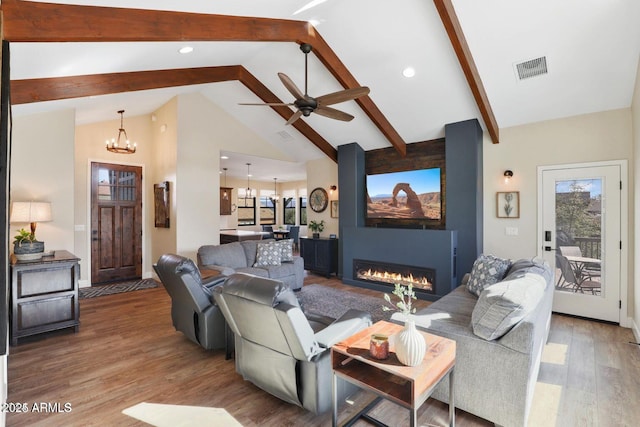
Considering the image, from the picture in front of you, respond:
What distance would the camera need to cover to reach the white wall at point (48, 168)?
4133 millimetres

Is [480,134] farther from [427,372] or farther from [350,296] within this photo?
[427,372]

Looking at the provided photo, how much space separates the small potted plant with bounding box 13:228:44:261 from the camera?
3.50 m

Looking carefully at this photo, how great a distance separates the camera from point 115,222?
6.16m

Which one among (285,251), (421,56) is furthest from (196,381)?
(421,56)

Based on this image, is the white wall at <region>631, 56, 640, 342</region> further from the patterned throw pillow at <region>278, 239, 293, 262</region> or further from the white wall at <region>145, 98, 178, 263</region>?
the white wall at <region>145, 98, 178, 263</region>

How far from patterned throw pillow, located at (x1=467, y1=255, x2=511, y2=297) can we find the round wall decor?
4.22 metres

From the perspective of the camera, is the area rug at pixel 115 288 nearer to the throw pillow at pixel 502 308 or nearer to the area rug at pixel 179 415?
the area rug at pixel 179 415

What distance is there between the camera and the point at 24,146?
4152 millimetres

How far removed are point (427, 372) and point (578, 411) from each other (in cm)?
151

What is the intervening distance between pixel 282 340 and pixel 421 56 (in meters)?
3.81

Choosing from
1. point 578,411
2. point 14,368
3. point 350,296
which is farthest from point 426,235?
point 14,368

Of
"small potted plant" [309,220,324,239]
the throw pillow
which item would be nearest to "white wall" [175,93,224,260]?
"small potted plant" [309,220,324,239]

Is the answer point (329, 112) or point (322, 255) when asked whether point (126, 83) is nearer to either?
point (329, 112)

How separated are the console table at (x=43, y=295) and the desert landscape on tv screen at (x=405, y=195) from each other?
4.85 meters
